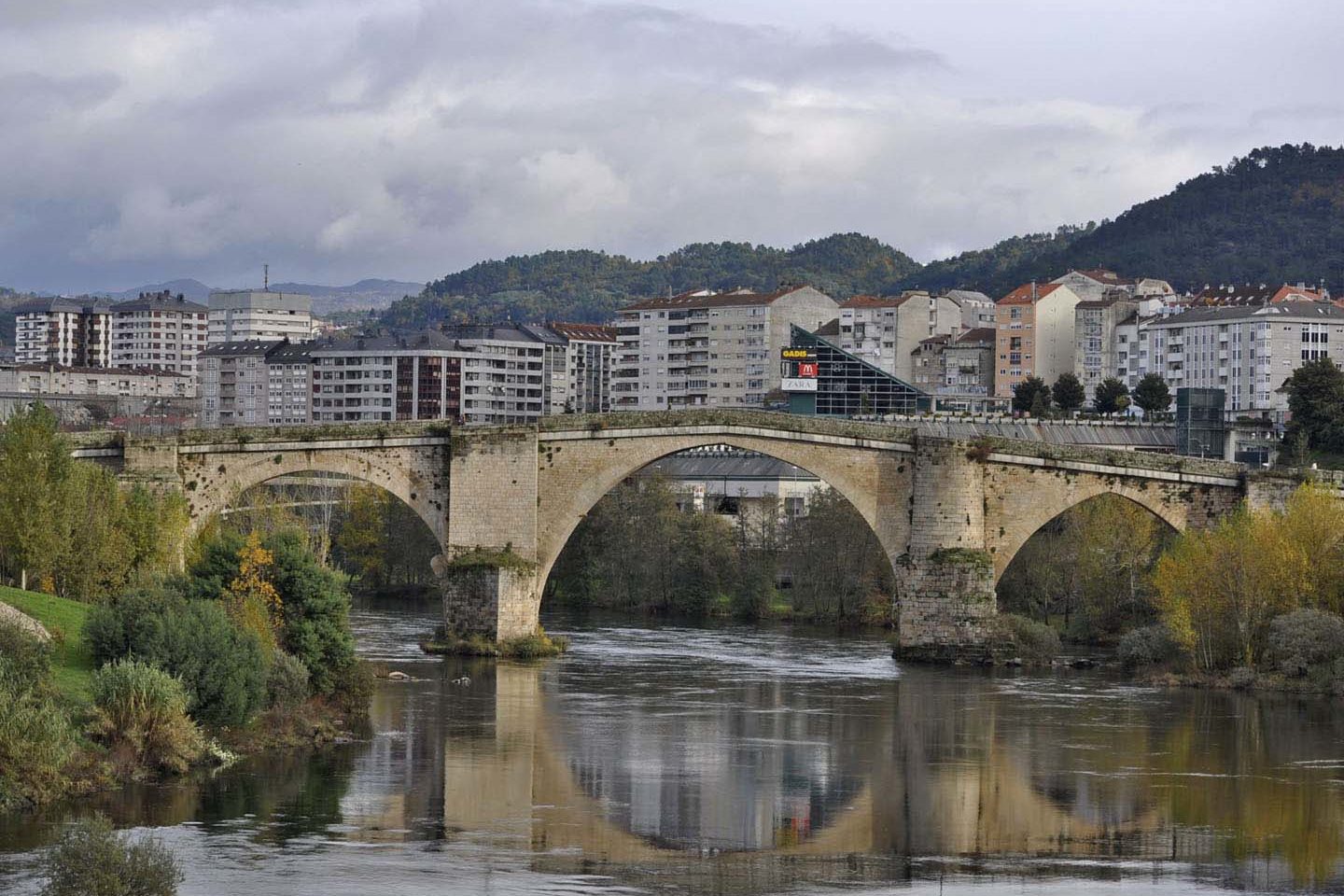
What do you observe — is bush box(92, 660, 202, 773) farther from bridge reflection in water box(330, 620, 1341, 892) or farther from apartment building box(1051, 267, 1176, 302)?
apartment building box(1051, 267, 1176, 302)

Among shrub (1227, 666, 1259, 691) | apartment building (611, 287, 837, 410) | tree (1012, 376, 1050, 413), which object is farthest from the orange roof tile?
shrub (1227, 666, 1259, 691)

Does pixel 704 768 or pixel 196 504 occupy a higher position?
pixel 196 504

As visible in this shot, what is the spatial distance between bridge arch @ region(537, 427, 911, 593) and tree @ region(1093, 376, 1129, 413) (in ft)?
191

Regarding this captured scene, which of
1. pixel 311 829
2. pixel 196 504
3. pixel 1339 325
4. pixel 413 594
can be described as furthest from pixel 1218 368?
pixel 311 829

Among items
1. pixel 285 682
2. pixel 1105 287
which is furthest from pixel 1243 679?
pixel 1105 287

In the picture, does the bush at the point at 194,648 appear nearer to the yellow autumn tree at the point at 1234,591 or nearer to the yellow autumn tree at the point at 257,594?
the yellow autumn tree at the point at 257,594

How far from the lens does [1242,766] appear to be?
39250mm

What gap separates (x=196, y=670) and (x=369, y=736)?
5.06 metres

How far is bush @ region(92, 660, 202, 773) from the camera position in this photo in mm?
33594

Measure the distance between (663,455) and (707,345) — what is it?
8556 cm

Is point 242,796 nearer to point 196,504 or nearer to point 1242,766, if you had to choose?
point 1242,766

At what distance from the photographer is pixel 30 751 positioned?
31109mm

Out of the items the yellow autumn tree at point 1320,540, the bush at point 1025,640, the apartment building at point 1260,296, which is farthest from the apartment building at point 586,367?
the yellow autumn tree at point 1320,540

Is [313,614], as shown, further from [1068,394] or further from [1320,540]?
[1068,394]
